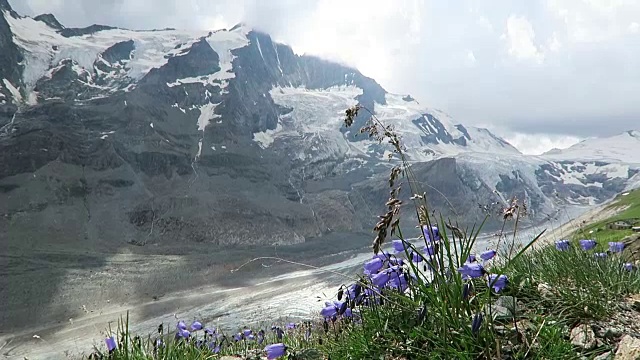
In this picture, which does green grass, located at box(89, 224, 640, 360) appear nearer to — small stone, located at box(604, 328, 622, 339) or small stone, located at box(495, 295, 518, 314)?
small stone, located at box(495, 295, 518, 314)

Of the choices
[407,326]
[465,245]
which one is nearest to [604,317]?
[465,245]

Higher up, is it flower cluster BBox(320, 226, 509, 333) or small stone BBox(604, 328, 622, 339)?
flower cluster BBox(320, 226, 509, 333)

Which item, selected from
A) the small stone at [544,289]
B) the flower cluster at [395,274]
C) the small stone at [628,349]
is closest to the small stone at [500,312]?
the flower cluster at [395,274]

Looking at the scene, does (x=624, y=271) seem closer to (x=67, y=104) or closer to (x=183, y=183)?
(x=183, y=183)

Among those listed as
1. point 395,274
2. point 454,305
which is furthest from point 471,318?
point 395,274

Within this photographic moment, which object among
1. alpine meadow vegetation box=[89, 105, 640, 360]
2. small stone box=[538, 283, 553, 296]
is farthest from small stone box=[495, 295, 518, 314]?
small stone box=[538, 283, 553, 296]

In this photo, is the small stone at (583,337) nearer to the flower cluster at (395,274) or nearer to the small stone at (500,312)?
the small stone at (500,312)
